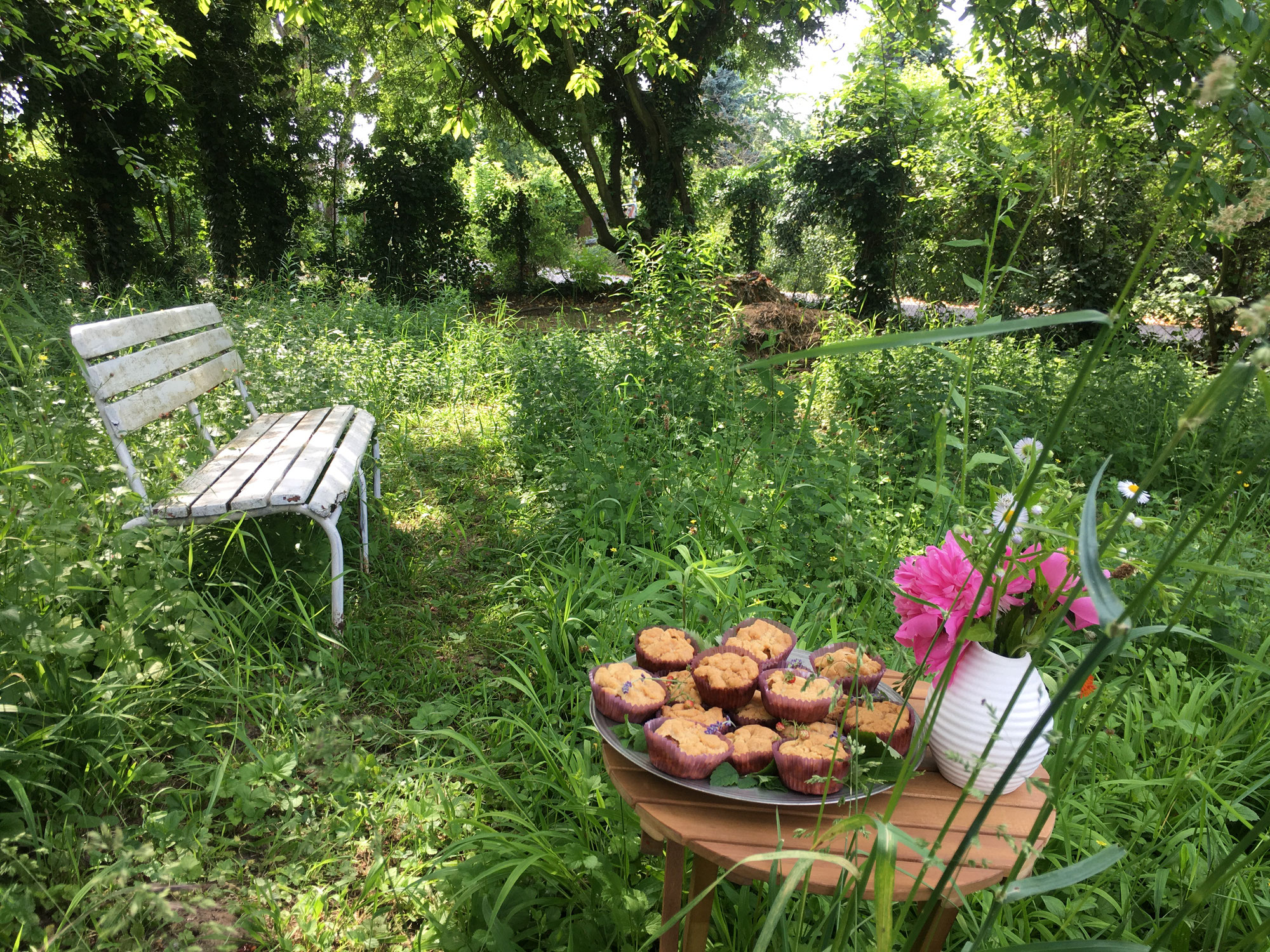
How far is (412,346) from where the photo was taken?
21.0ft

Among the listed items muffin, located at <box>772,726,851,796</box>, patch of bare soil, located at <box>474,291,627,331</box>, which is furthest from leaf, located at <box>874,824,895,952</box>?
patch of bare soil, located at <box>474,291,627,331</box>

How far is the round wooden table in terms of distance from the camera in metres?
1.04

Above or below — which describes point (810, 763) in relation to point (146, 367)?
below

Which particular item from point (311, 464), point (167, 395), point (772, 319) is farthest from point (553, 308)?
point (311, 464)

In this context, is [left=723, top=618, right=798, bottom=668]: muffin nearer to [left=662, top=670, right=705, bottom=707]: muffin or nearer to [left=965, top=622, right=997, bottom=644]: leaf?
[left=662, top=670, right=705, bottom=707]: muffin

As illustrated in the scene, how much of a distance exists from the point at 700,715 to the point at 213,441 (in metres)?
2.93

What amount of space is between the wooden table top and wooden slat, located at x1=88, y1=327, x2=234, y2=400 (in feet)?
6.97

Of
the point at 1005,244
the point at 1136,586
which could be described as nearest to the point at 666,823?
the point at 1136,586

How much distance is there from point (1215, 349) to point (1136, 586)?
7.13 metres

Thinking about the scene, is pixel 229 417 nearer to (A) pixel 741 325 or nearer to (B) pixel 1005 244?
(A) pixel 741 325

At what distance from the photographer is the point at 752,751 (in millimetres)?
1155

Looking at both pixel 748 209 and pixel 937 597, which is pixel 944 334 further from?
pixel 748 209

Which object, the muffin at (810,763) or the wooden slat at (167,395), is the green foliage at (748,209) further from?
the muffin at (810,763)

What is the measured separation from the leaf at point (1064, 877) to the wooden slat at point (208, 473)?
233 cm
